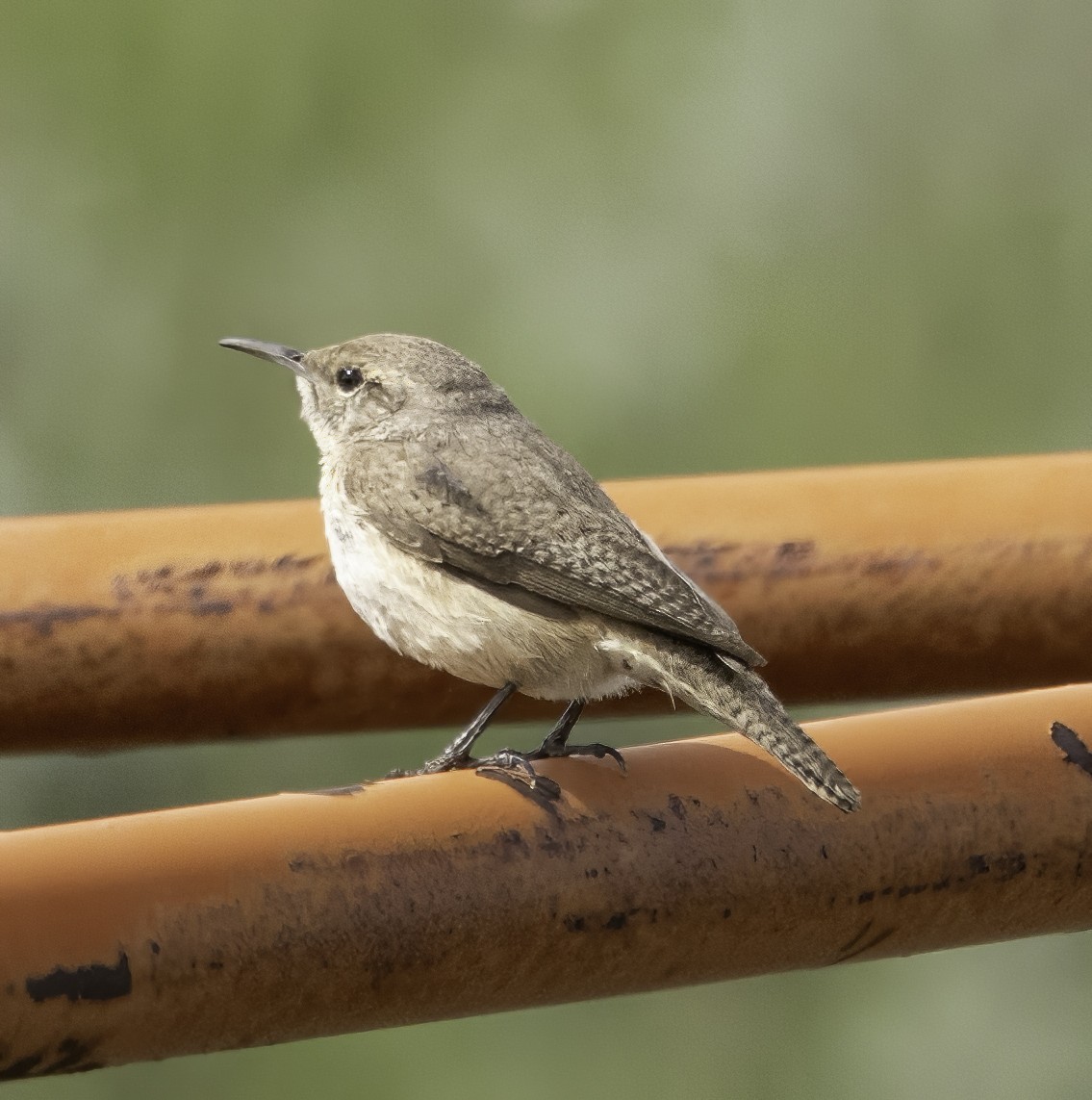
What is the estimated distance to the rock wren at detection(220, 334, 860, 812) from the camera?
334 centimetres

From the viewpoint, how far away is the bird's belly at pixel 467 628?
11.5 ft

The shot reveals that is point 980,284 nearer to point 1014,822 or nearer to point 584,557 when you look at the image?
point 584,557

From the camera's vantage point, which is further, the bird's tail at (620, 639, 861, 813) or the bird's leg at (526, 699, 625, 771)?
the bird's leg at (526, 699, 625, 771)

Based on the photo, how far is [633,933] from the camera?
218 cm

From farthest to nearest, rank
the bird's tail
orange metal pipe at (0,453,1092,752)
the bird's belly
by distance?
1. the bird's belly
2. orange metal pipe at (0,453,1092,752)
3. the bird's tail

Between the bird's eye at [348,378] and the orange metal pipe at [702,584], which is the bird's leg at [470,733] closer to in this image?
the orange metal pipe at [702,584]

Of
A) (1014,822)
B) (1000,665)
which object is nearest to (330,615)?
(1000,665)

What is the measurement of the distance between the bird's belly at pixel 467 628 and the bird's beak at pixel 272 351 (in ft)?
3.40

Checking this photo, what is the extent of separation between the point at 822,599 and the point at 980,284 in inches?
349

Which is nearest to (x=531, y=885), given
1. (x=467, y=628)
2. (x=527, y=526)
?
(x=467, y=628)

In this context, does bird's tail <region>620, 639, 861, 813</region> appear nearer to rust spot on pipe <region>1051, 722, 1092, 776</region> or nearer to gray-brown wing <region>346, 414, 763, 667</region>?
gray-brown wing <region>346, 414, 763, 667</region>

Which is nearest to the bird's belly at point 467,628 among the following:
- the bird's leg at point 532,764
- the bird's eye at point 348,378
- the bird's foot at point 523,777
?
the bird's leg at point 532,764

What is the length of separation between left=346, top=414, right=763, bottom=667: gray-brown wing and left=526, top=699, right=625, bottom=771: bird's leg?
0.89 feet

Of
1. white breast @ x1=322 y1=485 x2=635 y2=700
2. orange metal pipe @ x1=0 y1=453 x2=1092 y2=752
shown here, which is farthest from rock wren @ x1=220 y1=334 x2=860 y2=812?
orange metal pipe @ x1=0 y1=453 x2=1092 y2=752
